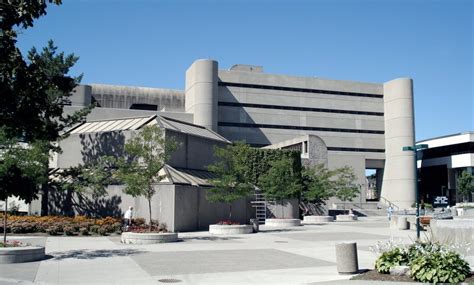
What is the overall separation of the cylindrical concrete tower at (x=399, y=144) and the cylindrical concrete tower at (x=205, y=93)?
107ft

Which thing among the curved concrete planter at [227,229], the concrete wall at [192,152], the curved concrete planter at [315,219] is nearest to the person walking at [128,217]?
the curved concrete planter at [227,229]

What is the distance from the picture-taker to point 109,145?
34.2 m

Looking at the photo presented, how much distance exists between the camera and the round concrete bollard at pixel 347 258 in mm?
12906

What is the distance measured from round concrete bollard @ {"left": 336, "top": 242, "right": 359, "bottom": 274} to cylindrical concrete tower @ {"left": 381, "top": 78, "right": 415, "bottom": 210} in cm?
7175

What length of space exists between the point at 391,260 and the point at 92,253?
11514mm

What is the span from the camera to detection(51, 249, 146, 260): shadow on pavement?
17.6 m

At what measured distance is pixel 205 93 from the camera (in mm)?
73312

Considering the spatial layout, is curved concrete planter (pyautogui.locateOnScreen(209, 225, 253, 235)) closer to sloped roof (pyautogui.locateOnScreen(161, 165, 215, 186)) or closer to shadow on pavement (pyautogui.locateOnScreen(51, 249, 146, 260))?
sloped roof (pyautogui.locateOnScreen(161, 165, 215, 186))

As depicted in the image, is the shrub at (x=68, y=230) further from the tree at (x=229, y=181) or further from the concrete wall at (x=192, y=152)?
the concrete wall at (x=192, y=152)

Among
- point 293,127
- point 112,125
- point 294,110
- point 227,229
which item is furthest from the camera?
point 294,110

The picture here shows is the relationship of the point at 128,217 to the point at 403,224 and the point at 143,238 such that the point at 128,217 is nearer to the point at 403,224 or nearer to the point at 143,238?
the point at 143,238

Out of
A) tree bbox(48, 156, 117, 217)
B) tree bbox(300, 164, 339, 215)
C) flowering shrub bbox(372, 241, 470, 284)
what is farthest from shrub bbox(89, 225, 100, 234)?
tree bbox(300, 164, 339, 215)

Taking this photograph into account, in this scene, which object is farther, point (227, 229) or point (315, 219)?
point (315, 219)

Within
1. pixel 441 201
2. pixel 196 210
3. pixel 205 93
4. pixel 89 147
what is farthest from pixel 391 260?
pixel 441 201
